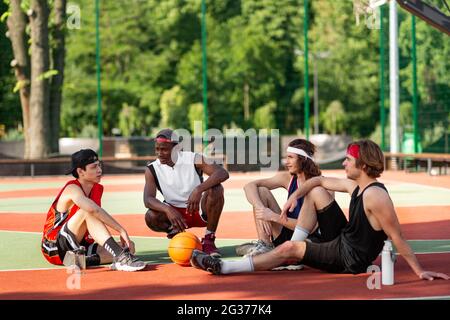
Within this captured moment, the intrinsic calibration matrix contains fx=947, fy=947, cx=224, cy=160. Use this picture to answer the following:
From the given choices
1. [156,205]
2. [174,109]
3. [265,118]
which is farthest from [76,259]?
[174,109]

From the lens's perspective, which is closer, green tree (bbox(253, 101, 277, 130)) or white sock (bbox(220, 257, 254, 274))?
white sock (bbox(220, 257, 254, 274))

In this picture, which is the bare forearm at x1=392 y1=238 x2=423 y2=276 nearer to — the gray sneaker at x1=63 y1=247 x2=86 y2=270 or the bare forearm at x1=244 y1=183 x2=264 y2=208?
the bare forearm at x1=244 y1=183 x2=264 y2=208

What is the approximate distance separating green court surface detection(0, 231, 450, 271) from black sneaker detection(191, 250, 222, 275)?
0.93m

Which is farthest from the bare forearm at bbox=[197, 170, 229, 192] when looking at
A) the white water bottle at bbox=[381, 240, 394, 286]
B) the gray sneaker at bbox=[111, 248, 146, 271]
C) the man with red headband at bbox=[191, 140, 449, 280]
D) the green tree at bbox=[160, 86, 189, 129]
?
the green tree at bbox=[160, 86, 189, 129]

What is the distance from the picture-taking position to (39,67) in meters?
28.9

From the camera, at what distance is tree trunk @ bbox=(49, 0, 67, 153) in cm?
2953

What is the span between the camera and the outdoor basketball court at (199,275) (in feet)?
22.3

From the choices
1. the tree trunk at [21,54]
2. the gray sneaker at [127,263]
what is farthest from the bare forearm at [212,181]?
the tree trunk at [21,54]

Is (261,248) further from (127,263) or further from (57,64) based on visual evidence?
(57,64)

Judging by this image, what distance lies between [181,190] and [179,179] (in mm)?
109

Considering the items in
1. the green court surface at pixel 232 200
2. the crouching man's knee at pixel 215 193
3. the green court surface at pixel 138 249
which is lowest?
the green court surface at pixel 232 200

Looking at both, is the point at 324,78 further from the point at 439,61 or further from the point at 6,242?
the point at 6,242

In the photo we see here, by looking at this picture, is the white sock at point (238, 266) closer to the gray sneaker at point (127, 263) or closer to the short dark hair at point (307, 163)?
the gray sneaker at point (127, 263)

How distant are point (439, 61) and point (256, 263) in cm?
2144
